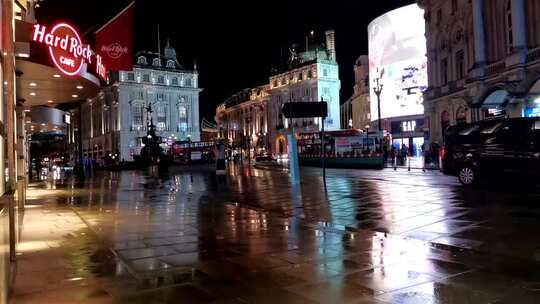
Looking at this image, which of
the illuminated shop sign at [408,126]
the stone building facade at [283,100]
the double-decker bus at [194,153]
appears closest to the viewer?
the illuminated shop sign at [408,126]

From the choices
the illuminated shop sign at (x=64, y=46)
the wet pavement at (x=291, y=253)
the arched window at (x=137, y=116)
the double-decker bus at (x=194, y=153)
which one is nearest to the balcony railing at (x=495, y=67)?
the wet pavement at (x=291, y=253)

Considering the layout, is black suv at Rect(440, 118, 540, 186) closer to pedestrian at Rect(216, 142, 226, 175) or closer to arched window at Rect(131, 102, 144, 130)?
pedestrian at Rect(216, 142, 226, 175)

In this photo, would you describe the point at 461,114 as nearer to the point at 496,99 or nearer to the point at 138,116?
the point at 496,99

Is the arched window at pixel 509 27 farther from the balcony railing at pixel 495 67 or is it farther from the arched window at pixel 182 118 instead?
the arched window at pixel 182 118

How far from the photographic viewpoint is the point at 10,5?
549 centimetres

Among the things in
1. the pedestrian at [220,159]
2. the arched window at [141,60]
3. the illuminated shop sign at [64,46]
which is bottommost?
the pedestrian at [220,159]

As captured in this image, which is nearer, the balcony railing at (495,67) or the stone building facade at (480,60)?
the stone building facade at (480,60)

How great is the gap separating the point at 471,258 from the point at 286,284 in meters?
2.57

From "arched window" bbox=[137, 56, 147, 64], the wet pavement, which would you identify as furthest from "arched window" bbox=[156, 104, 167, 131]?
the wet pavement

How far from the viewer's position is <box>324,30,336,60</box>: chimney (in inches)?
3991

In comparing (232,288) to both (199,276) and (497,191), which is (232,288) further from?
(497,191)

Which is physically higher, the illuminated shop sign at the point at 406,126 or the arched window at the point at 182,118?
the arched window at the point at 182,118

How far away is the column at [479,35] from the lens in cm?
3400

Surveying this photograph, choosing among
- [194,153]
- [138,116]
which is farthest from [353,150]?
[138,116]
